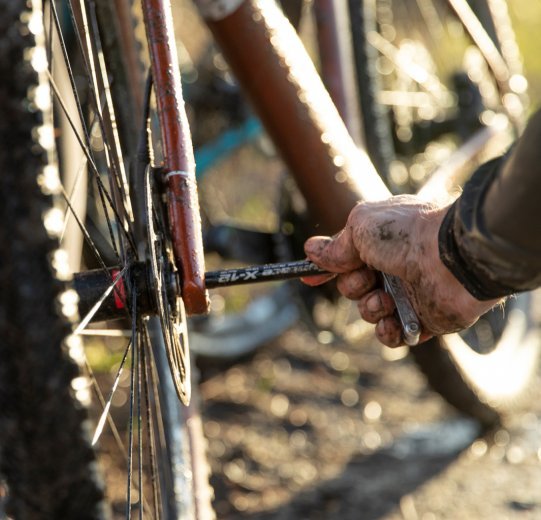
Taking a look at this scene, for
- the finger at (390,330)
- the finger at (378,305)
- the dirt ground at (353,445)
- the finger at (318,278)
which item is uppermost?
the finger at (318,278)

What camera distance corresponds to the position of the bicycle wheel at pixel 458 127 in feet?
7.97

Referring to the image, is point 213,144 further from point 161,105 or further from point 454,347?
point 161,105

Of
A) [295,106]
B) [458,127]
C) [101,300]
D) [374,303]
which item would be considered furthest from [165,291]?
[458,127]

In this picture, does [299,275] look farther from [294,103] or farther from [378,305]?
[294,103]

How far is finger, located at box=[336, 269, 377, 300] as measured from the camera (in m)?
1.36

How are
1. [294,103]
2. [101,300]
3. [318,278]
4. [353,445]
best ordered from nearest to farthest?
[101,300], [318,278], [294,103], [353,445]

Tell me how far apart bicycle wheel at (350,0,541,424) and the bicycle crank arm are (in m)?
0.98

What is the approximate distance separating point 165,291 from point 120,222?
0.17 metres

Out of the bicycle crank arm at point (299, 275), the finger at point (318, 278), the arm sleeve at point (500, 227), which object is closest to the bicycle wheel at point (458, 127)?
the finger at point (318, 278)

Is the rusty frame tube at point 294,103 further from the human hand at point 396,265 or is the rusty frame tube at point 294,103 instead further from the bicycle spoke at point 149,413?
the bicycle spoke at point 149,413

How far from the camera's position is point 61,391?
1.12m

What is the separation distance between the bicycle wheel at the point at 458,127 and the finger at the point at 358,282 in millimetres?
917

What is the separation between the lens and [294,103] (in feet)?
5.61

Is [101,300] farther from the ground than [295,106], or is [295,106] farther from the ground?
[295,106]
